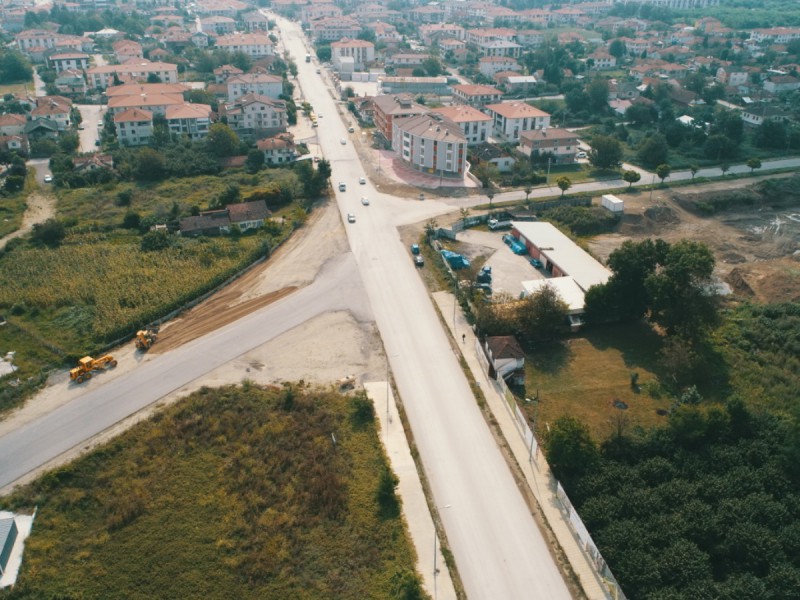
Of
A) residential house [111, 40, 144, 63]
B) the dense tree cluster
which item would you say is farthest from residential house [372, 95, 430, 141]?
residential house [111, 40, 144, 63]

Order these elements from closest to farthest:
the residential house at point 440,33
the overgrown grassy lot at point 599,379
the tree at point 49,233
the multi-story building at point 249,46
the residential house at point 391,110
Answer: the overgrown grassy lot at point 599,379 → the tree at point 49,233 → the residential house at point 391,110 → the multi-story building at point 249,46 → the residential house at point 440,33

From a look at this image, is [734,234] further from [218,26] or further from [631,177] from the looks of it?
[218,26]

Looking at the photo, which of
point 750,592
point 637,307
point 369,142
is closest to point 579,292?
point 637,307

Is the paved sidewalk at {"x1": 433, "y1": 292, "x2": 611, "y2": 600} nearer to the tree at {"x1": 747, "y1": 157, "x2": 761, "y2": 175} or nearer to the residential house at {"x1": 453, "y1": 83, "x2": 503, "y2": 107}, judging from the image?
the tree at {"x1": 747, "y1": 157, "x2": 761, "y2": 175}

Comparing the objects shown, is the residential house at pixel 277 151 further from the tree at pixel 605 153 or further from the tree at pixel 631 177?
the tree at pixel 631 177

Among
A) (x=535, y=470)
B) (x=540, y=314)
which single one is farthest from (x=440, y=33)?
(x=535, y=470)

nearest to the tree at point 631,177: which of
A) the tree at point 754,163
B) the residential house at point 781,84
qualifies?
the tree at point 754,163
